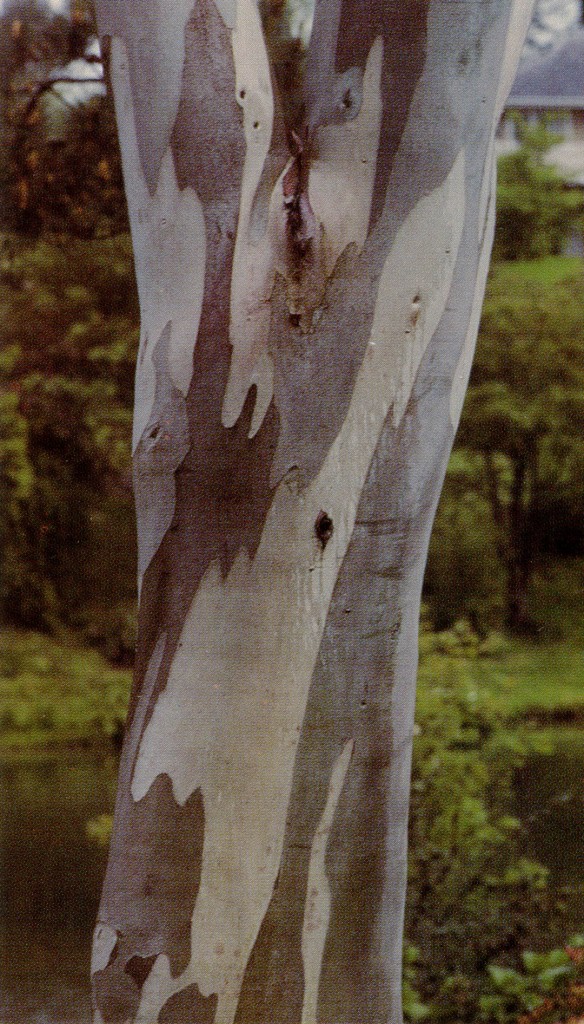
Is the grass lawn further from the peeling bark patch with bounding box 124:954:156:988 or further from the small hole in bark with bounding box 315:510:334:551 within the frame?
the peeling bark patch with bounding box 124:954:156:988

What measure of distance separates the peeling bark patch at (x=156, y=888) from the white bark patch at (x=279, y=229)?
355 mm

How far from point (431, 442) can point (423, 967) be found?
1.99 m

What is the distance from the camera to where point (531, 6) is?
111 centimetres

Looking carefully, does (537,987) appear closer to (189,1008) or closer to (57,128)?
(189,1008)

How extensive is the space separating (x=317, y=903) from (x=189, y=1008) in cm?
15

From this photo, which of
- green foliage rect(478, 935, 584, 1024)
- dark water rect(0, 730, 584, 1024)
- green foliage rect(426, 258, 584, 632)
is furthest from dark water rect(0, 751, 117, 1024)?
green foliage rect(426, 258, 584, 632)

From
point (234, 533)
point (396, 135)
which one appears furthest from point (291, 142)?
point (234, 533)

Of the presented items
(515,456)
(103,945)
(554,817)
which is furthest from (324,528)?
(515,456)

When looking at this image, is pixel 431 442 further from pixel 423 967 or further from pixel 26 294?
pixel 26 294

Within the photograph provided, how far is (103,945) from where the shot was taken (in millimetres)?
1047

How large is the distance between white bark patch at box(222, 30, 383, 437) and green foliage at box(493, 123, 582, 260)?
3.56m

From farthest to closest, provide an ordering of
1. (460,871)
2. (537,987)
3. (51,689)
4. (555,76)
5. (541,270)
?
(541,270) < (555,76) < (51,689) < (460,871) < (537,987)

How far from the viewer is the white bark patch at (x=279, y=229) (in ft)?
3.26

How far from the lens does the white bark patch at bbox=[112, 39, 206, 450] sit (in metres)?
1.01
